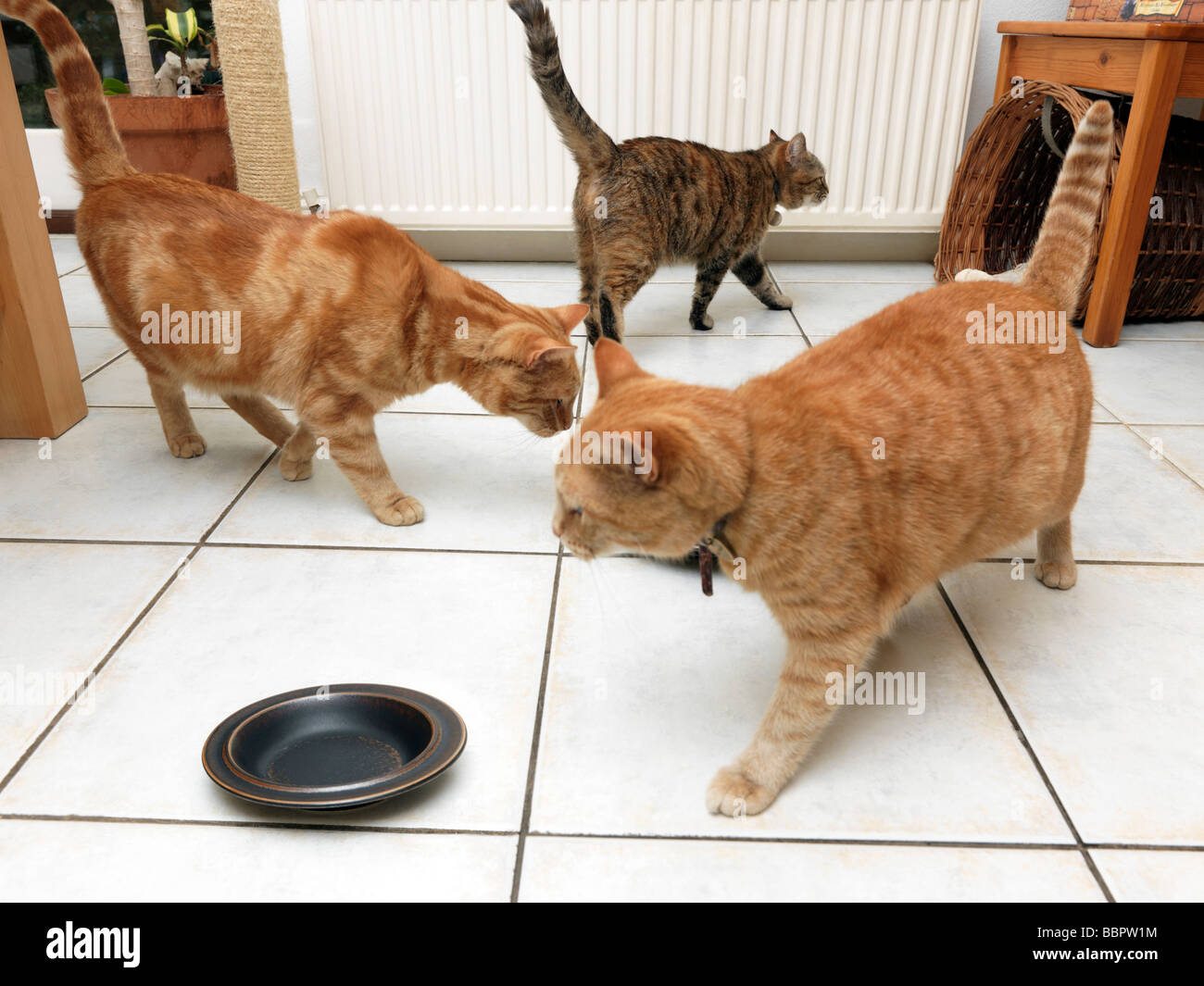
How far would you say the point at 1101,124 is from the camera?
1596 mm

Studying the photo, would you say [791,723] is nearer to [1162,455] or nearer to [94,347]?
[1162,455]

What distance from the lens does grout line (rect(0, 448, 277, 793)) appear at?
134 centimetres

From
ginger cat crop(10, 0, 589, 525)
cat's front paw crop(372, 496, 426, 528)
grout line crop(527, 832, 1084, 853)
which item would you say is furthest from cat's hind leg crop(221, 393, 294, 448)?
grout line crop(527, 832, 1084, 853)

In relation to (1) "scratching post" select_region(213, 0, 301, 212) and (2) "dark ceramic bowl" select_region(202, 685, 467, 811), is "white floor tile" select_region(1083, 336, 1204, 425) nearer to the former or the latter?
(2) "dark ceramic bowl" select_region(202, 685, 467, 811)

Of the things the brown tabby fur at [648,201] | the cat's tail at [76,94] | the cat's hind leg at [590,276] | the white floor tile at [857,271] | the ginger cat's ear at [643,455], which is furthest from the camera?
the white floor tile at [857,271]

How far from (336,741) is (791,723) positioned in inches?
26.3

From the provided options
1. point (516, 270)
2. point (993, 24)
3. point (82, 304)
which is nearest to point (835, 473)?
point (516, 270)

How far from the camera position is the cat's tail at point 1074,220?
1578mm

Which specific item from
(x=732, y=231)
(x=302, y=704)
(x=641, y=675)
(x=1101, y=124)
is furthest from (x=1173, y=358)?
(x=302, y=704)

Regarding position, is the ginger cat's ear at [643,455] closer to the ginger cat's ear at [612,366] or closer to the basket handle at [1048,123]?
the ginger cat's ear at [612,366]

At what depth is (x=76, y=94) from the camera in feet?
6.47

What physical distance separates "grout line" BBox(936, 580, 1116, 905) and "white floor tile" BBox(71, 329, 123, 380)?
2.44m

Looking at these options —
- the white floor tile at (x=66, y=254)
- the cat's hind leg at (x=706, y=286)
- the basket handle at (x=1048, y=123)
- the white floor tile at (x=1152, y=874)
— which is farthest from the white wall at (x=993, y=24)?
the white floor tile at (x=66, y=254)

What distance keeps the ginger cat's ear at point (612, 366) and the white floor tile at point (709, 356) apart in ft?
3.93
